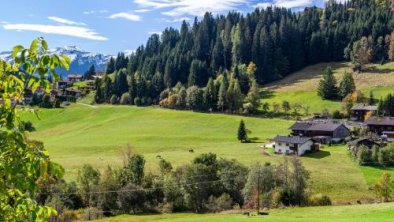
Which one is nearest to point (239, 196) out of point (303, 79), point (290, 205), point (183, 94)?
point (290, 205)

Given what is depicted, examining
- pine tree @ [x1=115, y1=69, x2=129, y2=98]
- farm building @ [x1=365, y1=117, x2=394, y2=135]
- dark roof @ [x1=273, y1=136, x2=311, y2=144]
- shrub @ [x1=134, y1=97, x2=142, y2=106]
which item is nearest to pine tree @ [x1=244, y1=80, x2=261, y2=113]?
farm building @ [x1=365, y1=117, x2=394, y2=135]

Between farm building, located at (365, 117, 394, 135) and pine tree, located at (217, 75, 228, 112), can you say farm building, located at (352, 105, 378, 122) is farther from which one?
pine tree, located at (217, 75, 228, 112)

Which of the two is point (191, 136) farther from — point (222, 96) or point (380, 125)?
point (380, 125)

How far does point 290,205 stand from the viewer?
210 ft

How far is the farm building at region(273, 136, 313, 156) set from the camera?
93.1m

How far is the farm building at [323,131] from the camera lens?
10544 cm

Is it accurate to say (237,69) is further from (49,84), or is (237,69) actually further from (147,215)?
(49,84)

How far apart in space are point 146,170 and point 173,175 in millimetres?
8617

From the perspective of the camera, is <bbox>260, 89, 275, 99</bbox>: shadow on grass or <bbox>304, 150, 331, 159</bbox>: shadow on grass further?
<bbox>260, 89, 275, 99</bbox>: shadow on grass

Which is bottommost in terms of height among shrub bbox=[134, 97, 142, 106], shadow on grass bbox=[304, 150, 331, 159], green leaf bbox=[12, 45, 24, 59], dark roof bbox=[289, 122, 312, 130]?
shadow on grass bbox=[304, 150, 331, 159]

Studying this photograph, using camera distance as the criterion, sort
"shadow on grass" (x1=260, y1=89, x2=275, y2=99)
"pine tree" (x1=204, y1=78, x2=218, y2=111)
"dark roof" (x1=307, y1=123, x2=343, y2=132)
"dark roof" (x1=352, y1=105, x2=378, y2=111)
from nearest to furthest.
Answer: "dark roof" (x1=307, y1=123, x2=343, y2=132), "dark roof" (x1=352, y1=105, x2=378, y2=111), "pine tree" (x1=204, y1=78, x2=218, y2=111), "shadow on grass" (x1=260, y1=89, x2=275, y2=99)

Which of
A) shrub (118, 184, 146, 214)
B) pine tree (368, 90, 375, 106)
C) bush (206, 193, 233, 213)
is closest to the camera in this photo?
bush (206, 193, 233, 213)

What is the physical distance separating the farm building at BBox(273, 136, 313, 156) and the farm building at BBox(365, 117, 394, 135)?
80.0ft

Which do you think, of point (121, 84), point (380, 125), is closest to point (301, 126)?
point (380, 125)
